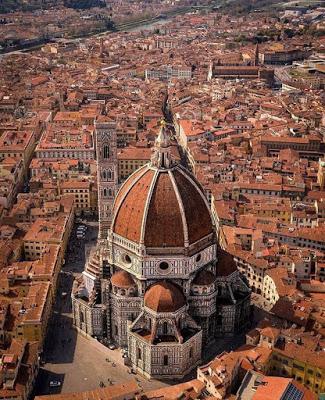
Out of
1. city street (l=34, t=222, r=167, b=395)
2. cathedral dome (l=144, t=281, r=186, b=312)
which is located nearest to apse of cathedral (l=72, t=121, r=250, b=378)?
cathedral dome (l=144, t=281, r=186, b=312)

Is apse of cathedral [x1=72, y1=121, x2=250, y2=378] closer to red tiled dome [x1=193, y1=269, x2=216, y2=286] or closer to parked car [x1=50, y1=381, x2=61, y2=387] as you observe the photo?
red tiled dome [x1=193, y1=269, x2=216, y2=286]

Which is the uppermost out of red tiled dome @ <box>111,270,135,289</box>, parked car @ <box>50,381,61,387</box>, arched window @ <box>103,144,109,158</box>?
arched window @ <box>103,144,109,158</box>

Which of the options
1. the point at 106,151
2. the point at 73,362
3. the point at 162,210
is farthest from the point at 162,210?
the point at 106,151

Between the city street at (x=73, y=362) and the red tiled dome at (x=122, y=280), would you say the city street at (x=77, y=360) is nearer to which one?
the city street at (x=73, y=362)

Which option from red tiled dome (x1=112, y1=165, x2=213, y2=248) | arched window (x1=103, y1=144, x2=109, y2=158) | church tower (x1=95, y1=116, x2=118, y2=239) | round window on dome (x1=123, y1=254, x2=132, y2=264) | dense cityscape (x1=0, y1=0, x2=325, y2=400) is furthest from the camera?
arched window (x1=103, y1=144, x2=109, y2=158)

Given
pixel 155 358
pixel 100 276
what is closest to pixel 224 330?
pixel 155 358

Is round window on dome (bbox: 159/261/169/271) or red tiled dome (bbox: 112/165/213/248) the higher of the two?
red tiled dome (bbox: 112/165/213/248)
